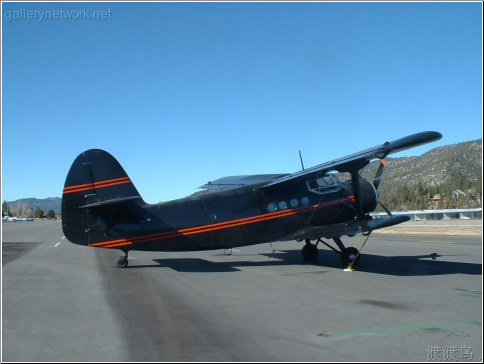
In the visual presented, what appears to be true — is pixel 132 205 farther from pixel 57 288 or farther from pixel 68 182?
pixel 57 288

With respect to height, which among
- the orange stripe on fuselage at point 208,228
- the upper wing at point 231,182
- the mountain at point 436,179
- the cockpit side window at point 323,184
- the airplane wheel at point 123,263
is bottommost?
the mountain at point 436,179

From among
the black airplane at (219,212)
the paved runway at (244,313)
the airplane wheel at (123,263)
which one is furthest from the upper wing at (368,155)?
the airplane wheel at (123,263)

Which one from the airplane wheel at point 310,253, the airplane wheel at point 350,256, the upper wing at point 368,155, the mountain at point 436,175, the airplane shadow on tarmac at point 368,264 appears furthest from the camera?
the mountain at point 436,175

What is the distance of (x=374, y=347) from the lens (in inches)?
252

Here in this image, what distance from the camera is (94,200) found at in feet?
49.3

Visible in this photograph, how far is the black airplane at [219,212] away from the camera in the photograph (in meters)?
14.8

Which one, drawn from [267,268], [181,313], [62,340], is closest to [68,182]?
[267,268]

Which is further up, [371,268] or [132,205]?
[132,205]

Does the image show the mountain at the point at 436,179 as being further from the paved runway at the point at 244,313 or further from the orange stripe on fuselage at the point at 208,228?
the paved runway at the point at 244,313

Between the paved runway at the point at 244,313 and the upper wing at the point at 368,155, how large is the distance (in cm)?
298

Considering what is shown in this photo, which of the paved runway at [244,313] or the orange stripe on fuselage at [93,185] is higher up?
the orange stripe on fuselage at [93,185]

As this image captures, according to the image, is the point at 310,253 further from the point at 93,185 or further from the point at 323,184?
the point at 93,185

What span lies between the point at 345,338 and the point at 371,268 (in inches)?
351

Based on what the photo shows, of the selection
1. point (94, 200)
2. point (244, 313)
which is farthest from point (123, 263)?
point (244, 313)
